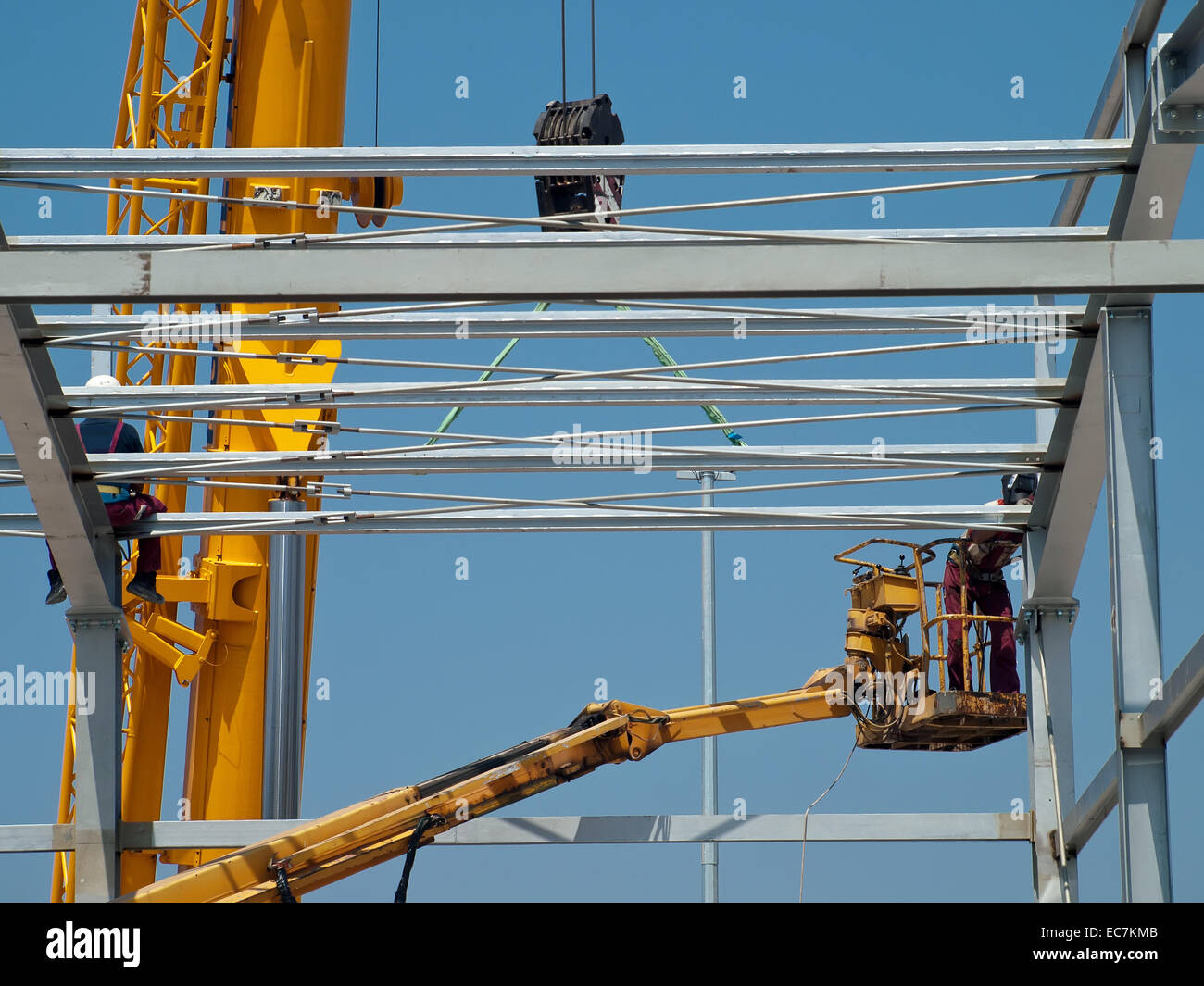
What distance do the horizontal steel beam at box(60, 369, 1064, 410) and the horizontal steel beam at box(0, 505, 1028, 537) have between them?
60.3 inches

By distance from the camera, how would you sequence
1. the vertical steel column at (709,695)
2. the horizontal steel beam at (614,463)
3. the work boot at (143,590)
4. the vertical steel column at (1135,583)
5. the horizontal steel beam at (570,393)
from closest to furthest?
the vertical steel column at (1135,583)
the horizontal steel beam at (570,393)
the horizontal steel beam at (614,463)
the work boot at (143,590)
the vertical steel column at (709,695)

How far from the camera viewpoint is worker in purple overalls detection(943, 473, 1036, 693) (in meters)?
17.3

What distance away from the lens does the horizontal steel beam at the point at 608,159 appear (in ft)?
38.5

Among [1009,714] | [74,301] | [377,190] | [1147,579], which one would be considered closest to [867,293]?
[1147,579]

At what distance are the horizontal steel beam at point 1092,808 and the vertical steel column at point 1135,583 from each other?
0.33 metres

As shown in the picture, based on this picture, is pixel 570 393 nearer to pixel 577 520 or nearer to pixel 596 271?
pixel 577 520

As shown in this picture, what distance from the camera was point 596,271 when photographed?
31.3 ft

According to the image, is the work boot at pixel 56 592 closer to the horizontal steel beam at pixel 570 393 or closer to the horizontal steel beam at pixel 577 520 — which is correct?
the horizontal steel beam at pixel 577 520

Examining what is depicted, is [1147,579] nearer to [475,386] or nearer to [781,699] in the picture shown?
[475,386]

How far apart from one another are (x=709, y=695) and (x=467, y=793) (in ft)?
35.9

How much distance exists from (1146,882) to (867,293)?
457 cm

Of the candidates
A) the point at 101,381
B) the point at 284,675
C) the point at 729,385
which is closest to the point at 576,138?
the point at 729,385

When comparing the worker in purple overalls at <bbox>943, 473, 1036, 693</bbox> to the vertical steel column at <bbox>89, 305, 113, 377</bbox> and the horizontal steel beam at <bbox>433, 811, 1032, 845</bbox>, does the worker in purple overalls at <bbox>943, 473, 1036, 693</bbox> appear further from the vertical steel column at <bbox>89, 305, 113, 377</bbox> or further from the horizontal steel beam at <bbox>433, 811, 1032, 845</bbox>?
the vertical steel column at <bbox>89, 305, 113, 377</bbox>

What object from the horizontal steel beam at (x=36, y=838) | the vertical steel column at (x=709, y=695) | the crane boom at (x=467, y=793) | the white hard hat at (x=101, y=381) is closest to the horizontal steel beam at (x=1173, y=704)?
the crane boom at (x=467, y=793)
